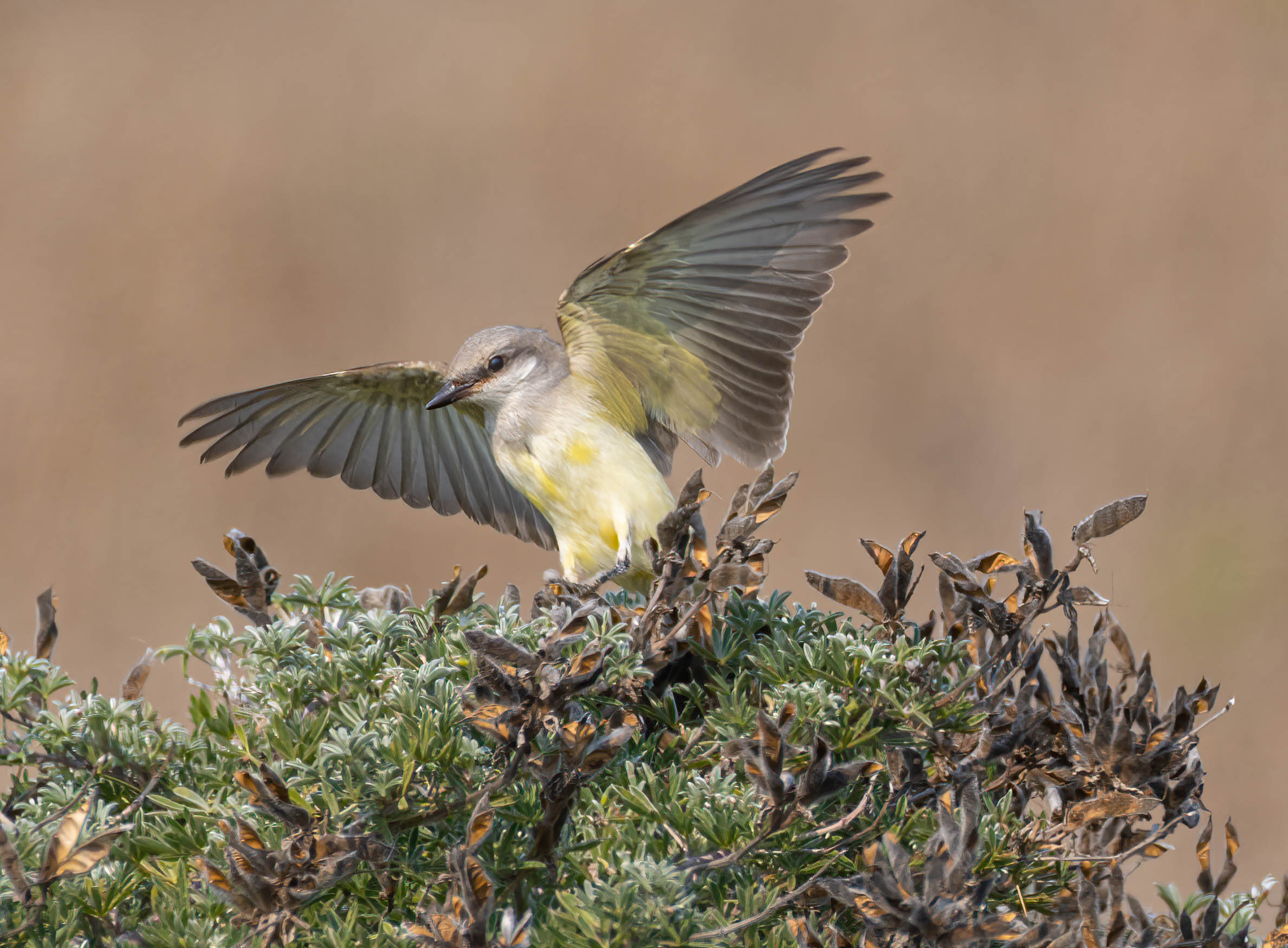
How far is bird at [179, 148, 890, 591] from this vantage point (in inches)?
86.4

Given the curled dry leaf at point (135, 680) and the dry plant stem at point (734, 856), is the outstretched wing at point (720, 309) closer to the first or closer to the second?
the curled dry leaf at point (135, 680)

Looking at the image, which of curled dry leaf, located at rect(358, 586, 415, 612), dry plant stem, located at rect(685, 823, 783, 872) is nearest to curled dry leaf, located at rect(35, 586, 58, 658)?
curled dry leaf, located at rect(358, 586, 415, 612)

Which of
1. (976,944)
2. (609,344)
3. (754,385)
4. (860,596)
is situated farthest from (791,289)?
(976,944)

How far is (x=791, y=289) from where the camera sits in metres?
2.22

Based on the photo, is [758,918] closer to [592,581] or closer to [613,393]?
[592,581]

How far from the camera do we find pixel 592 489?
2.37m

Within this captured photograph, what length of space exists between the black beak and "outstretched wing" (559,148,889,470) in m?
0.26

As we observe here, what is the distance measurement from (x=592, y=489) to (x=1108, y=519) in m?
1.39

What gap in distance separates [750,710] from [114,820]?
0.67 m

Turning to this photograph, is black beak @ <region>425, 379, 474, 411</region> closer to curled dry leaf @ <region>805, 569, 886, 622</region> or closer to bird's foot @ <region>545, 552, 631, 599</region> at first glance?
bird's foot @ <region>545, 552, 631, 599</region>

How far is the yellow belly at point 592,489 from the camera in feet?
7.70

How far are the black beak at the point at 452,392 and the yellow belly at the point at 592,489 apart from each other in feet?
0.49

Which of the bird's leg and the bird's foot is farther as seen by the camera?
the bird's leg

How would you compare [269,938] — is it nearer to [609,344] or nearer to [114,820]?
[114,820]
